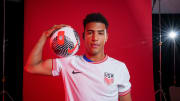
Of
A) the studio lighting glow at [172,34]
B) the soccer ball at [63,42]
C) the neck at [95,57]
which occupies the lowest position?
the neck at [95,57]

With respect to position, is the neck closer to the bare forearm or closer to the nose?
the nose

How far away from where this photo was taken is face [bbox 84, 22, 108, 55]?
4.06ft

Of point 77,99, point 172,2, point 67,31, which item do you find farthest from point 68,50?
point 172,2

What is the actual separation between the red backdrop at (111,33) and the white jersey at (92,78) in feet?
1.95

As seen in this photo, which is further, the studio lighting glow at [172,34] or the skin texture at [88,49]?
the studio lighting glow at [172,34]

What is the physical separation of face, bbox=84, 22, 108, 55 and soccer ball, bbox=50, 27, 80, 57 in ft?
0.53

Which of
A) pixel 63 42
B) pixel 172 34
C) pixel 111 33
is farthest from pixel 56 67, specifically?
pixel 172 34

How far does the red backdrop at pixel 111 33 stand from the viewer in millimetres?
1893

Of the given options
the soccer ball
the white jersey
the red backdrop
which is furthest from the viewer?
the red backdrop

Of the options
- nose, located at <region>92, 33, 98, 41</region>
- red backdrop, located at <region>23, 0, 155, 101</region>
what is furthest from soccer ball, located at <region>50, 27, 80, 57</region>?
red backdrop, located at <region>23, 0, 155, 101</region>

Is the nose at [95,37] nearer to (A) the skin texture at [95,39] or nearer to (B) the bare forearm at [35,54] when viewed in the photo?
(A) the skin texture at [95,39]

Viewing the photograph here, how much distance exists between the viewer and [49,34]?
1.17 m

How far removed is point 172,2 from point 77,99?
2.97 metres

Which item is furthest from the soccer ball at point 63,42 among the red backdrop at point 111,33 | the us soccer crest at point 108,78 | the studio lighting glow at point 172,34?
the studio lighting glow at point 172,34
